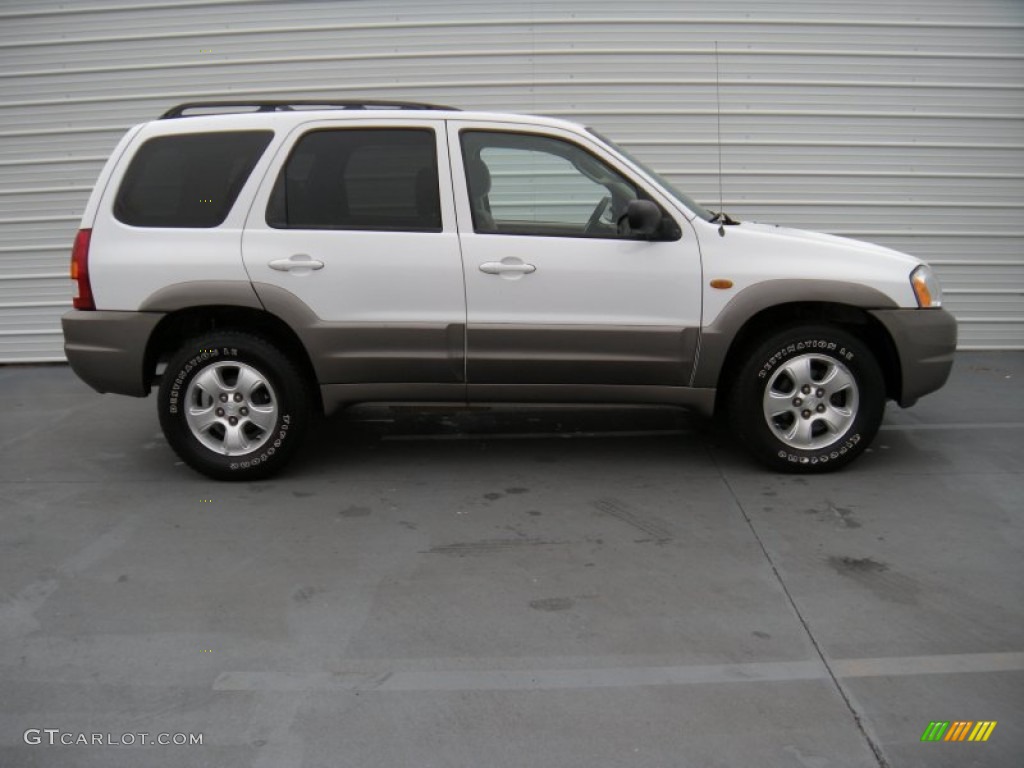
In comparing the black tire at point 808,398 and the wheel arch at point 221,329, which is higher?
the wheel arch at point 221,329

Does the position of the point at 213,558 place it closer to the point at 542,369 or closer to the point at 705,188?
the point at 542,369

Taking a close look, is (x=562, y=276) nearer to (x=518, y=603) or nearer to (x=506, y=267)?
(x=506, y=267)

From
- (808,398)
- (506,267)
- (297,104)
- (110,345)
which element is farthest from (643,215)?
(110,345)

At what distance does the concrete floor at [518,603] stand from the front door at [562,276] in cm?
66

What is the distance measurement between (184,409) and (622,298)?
2378 millimetres

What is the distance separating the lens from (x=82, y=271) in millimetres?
5281

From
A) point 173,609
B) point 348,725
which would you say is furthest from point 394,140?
point 348,725

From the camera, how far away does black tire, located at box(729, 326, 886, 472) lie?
534 cm

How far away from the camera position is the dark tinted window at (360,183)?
5.30m

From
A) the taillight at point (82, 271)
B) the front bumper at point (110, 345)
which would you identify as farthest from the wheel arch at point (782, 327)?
the taillight at point (82, 271)

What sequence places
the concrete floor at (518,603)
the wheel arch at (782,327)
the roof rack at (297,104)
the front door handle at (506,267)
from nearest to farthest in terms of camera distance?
the concrete floor at (518,603)
the front door handle at (506,267)
the wheel arch at (782,327)
the roof rack at (297,104)

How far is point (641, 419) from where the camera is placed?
6703mm

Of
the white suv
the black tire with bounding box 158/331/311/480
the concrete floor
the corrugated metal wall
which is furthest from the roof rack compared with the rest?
the corrugated metal wall

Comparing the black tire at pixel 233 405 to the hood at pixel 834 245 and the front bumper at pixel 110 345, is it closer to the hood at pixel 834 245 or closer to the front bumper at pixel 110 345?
the front bumper at pixel 110 345
